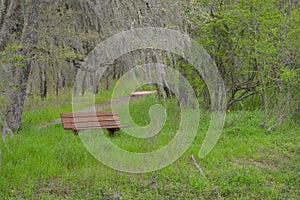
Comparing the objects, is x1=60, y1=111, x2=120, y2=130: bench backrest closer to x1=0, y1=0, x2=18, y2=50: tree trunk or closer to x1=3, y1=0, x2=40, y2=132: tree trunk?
x1=3, y1=0, x2=40, y2=132: tree trunk

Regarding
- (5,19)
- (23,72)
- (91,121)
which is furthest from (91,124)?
(5,19)

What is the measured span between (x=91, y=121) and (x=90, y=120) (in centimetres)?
3

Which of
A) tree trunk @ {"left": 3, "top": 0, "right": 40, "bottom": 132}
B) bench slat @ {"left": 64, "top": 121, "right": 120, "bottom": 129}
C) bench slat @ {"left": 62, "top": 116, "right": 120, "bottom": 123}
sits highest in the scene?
tree trunk @ {"left": 3, "top": 0, "right": 40, "bottom": 132}

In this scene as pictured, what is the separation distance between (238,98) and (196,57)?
1.70m

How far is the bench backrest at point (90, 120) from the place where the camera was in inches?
325

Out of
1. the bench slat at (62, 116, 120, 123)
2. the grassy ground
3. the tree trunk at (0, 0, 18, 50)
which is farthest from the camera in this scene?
the tree trunk at (0, 0, 18, 50)

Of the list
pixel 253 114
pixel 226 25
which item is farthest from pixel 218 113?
pixel 226 25

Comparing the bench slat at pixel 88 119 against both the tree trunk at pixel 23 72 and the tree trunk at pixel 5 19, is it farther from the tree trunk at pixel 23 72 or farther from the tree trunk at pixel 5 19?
the tree trunk at pixel 5 19

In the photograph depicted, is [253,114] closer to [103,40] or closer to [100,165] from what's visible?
[103,40]

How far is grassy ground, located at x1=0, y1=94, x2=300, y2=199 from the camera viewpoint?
16.9 ft

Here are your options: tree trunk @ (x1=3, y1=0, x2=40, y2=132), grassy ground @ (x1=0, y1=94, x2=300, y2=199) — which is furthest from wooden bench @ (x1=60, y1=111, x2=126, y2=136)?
tree trunk @ (x1=3, y1=0, x2=40, y2=132)

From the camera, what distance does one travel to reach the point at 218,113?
31.6ft

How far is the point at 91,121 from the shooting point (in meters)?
8.53

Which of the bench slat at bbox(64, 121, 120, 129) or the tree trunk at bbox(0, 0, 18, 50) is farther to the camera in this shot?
the tree trunk at bbox(0, 0, 18, 50)
